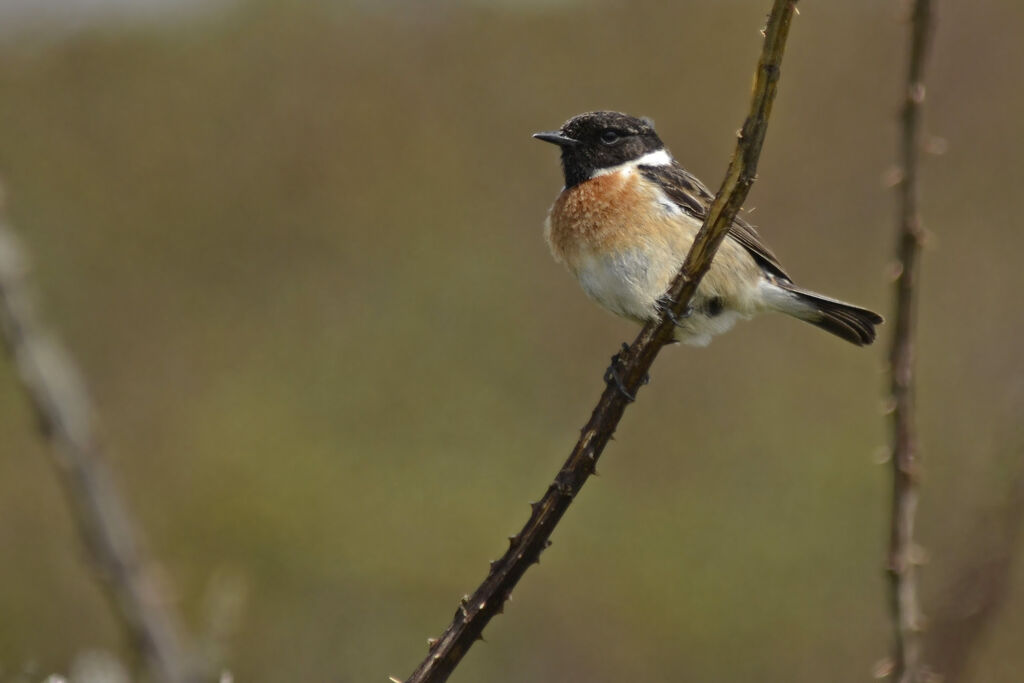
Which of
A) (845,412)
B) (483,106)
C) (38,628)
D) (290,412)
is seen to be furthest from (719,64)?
(38,628)

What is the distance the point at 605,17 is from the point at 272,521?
731cm

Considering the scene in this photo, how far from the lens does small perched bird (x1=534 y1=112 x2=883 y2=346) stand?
562 cm

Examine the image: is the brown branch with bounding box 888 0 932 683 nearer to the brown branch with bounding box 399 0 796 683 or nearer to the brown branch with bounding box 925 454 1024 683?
the brown branch with bounding box 925 454 1024 683

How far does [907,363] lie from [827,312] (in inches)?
122

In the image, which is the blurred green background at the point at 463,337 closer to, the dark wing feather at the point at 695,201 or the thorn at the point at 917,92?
the dark wing feather at the point at 695,201

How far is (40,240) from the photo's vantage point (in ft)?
39.9

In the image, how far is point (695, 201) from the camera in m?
6.06

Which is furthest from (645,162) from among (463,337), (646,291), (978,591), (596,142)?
(463,337)

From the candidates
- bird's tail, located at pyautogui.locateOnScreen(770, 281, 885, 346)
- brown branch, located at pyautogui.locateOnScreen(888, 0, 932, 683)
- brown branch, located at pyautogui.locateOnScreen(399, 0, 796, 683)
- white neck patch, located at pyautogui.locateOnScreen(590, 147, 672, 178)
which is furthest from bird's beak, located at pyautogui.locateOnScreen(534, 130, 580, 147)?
brown branch, located at pyautogui.locateOnScreen(888, 0, 932, 683)

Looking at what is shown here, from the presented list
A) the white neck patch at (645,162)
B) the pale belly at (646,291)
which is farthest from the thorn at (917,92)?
the white neck patch at (645,162)

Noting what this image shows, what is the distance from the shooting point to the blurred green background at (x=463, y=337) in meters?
9.54

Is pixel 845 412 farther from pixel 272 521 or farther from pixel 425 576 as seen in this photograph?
pixel 272 521

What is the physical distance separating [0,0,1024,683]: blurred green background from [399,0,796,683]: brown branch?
5049mm

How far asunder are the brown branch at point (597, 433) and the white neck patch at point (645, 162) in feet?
9.29
